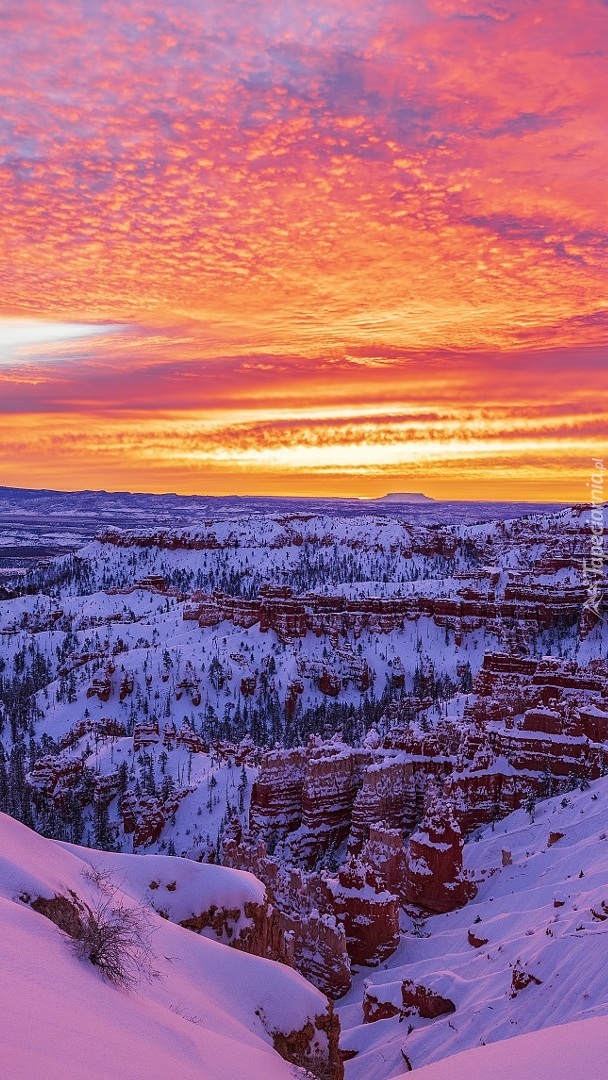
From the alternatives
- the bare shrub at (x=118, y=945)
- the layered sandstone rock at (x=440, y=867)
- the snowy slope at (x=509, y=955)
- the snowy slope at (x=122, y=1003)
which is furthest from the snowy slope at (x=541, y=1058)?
the layered sandstone rock at (x=440, y=867)

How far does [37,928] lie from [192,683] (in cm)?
8680

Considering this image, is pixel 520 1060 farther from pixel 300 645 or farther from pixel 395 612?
pixel 395 612

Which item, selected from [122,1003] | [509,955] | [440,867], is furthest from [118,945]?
[440,867]

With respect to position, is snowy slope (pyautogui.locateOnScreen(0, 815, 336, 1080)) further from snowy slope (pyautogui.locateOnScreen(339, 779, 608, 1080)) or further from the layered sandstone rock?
the layered sandstone rock

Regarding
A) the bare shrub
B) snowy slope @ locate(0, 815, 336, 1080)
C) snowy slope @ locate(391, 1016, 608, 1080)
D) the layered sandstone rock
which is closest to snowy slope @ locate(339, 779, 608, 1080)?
snowy slope @ locate(391, 1016, 608, 1080)

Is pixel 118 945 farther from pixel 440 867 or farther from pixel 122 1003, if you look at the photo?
pixel 440 867

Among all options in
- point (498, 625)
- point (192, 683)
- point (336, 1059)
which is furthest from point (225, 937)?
point (498, 625)

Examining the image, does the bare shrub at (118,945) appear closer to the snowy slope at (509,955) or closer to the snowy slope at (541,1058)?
the snowy slope at (541,1058)

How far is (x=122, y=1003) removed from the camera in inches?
408

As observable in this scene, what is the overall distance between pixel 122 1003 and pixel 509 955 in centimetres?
1574

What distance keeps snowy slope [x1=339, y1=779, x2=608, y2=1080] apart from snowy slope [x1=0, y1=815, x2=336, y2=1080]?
12.0 feet

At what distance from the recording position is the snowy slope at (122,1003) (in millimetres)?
7938

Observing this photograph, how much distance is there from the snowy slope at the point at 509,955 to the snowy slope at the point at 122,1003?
3650 millimetres

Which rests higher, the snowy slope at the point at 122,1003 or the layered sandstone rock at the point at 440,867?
the snowy slope at the point at 122,1003
